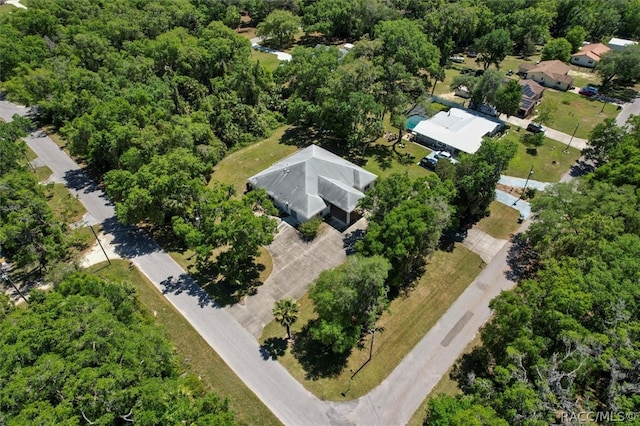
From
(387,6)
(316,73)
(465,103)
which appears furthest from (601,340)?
(387,6)

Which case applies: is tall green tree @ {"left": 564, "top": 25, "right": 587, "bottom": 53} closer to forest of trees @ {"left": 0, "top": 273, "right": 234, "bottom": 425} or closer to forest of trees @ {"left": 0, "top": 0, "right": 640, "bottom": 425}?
forest of trees @ {"left": 0, "top": 0, "right": 640, "bottom": 425}

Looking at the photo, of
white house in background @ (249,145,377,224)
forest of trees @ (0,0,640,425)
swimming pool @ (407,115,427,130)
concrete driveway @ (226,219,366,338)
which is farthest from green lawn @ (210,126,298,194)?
swimming pool @ (407,115,427,130)

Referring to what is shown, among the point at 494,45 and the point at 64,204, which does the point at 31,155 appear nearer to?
the point at 64,204

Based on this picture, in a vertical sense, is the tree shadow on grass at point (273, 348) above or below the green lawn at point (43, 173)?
below

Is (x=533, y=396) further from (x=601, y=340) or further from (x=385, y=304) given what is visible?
(x=385, y=304)

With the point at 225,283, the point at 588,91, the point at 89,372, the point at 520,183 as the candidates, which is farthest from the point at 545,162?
the point at 89,372

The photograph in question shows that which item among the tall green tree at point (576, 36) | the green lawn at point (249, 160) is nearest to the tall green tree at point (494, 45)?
the tall green tree at point (576, 36)

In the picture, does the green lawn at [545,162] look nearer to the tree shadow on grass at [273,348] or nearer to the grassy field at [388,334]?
the grassy field at [388,334]
